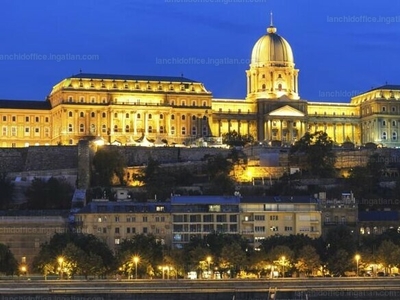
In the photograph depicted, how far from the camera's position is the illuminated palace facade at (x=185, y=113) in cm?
16325

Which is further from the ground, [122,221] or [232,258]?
[122,221]

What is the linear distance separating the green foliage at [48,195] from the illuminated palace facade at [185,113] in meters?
33.8

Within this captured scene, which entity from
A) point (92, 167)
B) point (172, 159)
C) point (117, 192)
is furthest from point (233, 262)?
point (172, 159)

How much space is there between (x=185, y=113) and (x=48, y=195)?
49.2 meters

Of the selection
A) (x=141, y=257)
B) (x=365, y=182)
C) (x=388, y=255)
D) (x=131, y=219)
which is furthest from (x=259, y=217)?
(x=365, y=182)

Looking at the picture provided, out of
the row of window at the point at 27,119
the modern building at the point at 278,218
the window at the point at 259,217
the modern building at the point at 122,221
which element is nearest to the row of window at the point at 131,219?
the modern building at the point at 122,221

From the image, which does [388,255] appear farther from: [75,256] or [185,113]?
[185,113]

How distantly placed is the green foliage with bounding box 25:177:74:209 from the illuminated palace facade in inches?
1329

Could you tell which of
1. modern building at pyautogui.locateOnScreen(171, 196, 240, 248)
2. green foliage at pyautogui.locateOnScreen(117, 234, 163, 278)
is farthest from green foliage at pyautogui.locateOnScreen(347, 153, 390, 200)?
green foliage at pyautogui.locateOnScreen(117, 234, 163, 278)

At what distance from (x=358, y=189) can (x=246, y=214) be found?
2305 cm

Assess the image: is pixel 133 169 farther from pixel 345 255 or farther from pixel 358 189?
pixel 345 255

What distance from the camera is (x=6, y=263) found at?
88875mm

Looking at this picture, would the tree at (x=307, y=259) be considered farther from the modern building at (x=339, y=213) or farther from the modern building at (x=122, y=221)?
the modern building at (x=339, y=213)

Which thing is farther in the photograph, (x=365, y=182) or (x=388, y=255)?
(x=365, y=182)
